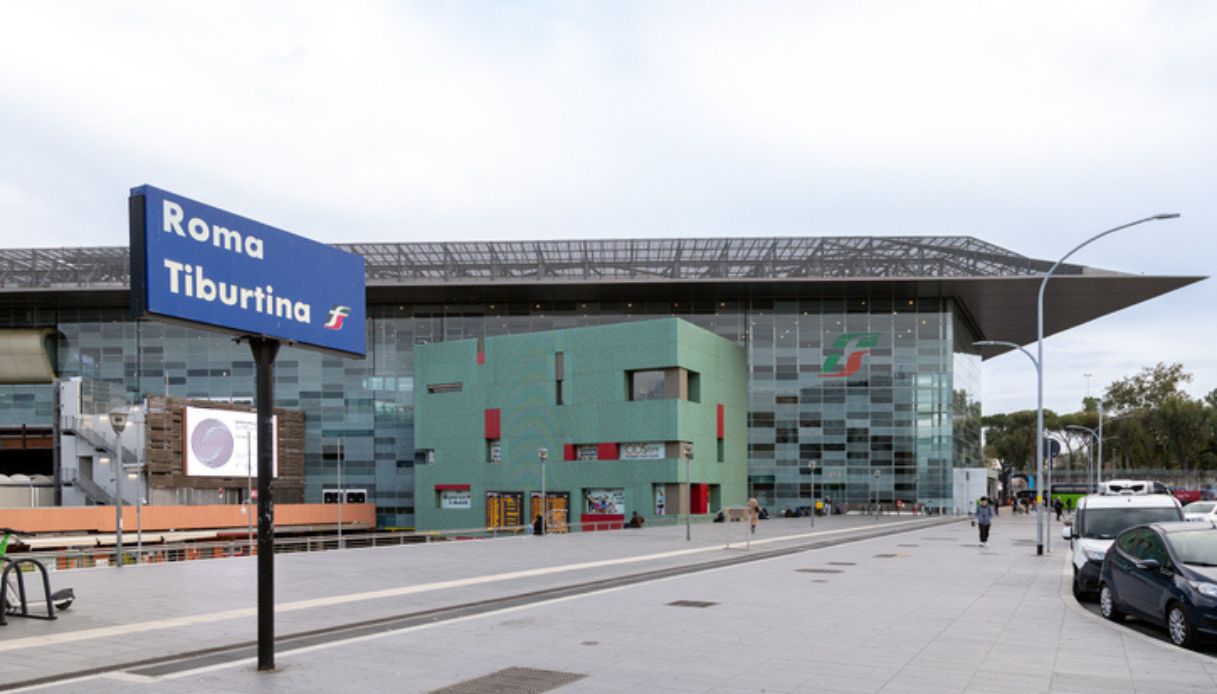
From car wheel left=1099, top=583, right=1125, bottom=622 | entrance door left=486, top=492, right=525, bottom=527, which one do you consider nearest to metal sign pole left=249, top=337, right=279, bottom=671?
car wheel left=1099, top=583, right=1125, bottom=622

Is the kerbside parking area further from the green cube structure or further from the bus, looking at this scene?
the bus

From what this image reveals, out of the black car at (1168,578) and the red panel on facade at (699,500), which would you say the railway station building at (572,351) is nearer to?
the red panel on facade at (699,500)

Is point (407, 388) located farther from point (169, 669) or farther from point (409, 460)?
point (169, 669)

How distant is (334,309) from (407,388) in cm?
6248

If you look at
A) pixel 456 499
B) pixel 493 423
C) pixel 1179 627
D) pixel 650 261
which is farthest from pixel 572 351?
pixel 1179 627

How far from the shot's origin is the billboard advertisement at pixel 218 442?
54344mm

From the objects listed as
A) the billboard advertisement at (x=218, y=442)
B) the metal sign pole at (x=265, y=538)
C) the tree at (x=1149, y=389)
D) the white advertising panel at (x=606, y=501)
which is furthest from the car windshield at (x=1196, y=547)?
the tree at (x=1149, y=389)

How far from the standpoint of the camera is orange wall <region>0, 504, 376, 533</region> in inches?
1676

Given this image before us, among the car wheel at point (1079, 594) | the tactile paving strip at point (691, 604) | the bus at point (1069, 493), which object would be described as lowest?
the bus at point (1069, 493)

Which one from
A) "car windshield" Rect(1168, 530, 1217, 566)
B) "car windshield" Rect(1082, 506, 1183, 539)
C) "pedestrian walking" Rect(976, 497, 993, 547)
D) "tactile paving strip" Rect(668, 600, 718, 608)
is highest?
"car windshield" Rect(1168, 530, 1217, 566)

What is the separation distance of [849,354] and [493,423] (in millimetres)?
26247

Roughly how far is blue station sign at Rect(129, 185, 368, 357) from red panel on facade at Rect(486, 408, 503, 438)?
51.3 meters

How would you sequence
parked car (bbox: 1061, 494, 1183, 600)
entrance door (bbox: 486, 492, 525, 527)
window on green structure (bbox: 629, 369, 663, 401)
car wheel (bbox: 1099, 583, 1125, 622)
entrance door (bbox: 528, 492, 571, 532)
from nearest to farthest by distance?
car wheel (bbox: 1099, 583, 1125, 622)
parked car (bbox: 1061, 494, 1183, 600)
entrance door (bbox: 528, 492, 571, 532)
window on green structure (bbox: 629, 369, 663, 401)
entrance door (bbox: 486, 492, 525, 527)

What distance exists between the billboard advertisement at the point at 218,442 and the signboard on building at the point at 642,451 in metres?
20.3
